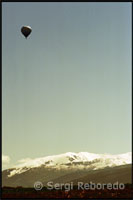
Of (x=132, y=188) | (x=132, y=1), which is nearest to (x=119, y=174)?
(x=132, y=188)

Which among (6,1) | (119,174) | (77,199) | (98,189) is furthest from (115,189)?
(6,1)

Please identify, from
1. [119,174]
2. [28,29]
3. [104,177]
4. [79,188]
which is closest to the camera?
[79,188]

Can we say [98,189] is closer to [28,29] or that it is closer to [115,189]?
[115,189]

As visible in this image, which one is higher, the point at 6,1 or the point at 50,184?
the point at 6,1

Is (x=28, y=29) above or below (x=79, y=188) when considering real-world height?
above

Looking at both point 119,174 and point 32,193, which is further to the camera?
point 119,174

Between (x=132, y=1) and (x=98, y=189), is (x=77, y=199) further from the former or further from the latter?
(x=132, y=1)

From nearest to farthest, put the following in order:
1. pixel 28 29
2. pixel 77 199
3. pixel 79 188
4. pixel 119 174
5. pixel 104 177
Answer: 1. pixel 77 199
2. pixel 79 188
3. pixel 104 177
4. pixel 119 174
5. pixel 28 29

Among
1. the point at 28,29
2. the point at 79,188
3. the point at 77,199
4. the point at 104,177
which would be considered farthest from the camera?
the point at 28,29

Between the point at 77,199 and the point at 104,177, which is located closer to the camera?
the point at 77,199
